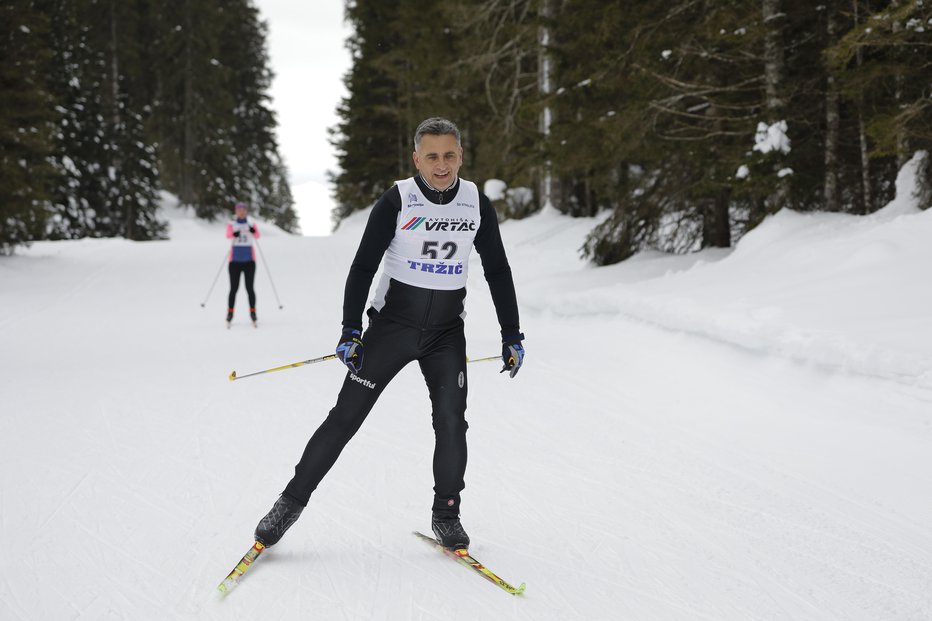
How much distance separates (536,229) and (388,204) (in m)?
15.3

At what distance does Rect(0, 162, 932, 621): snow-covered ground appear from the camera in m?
3.09

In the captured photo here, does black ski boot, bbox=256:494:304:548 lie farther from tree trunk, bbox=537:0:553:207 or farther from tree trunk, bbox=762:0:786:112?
tree trunk, bbox=537:0:553:207

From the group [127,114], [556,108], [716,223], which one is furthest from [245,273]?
[127,114]

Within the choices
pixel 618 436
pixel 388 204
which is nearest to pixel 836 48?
pixel 618 436

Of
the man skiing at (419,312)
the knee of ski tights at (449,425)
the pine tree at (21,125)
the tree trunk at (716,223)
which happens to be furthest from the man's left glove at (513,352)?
the pine tree at (21,125)

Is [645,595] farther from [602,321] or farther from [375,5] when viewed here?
[375,5]

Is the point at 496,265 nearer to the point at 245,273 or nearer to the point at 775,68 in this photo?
the point at 775,68

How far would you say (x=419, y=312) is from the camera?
3334mm

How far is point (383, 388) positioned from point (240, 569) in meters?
0.99

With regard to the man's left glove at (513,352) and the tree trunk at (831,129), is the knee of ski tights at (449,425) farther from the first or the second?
the tree trunk at (831,129)

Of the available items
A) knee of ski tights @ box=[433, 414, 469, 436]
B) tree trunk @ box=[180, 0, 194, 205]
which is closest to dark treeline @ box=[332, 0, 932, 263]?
knee of ski tights @ box=[433, 414, 469, 436]

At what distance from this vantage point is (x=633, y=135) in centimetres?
1037

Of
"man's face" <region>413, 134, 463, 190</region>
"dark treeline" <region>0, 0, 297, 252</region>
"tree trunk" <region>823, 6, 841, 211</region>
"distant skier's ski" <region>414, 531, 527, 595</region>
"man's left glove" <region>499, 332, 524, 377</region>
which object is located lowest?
"distant skier's ski" <region>414, 531, 527, 595</region>

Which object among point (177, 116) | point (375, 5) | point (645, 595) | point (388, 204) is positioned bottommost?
point (645, 595)
